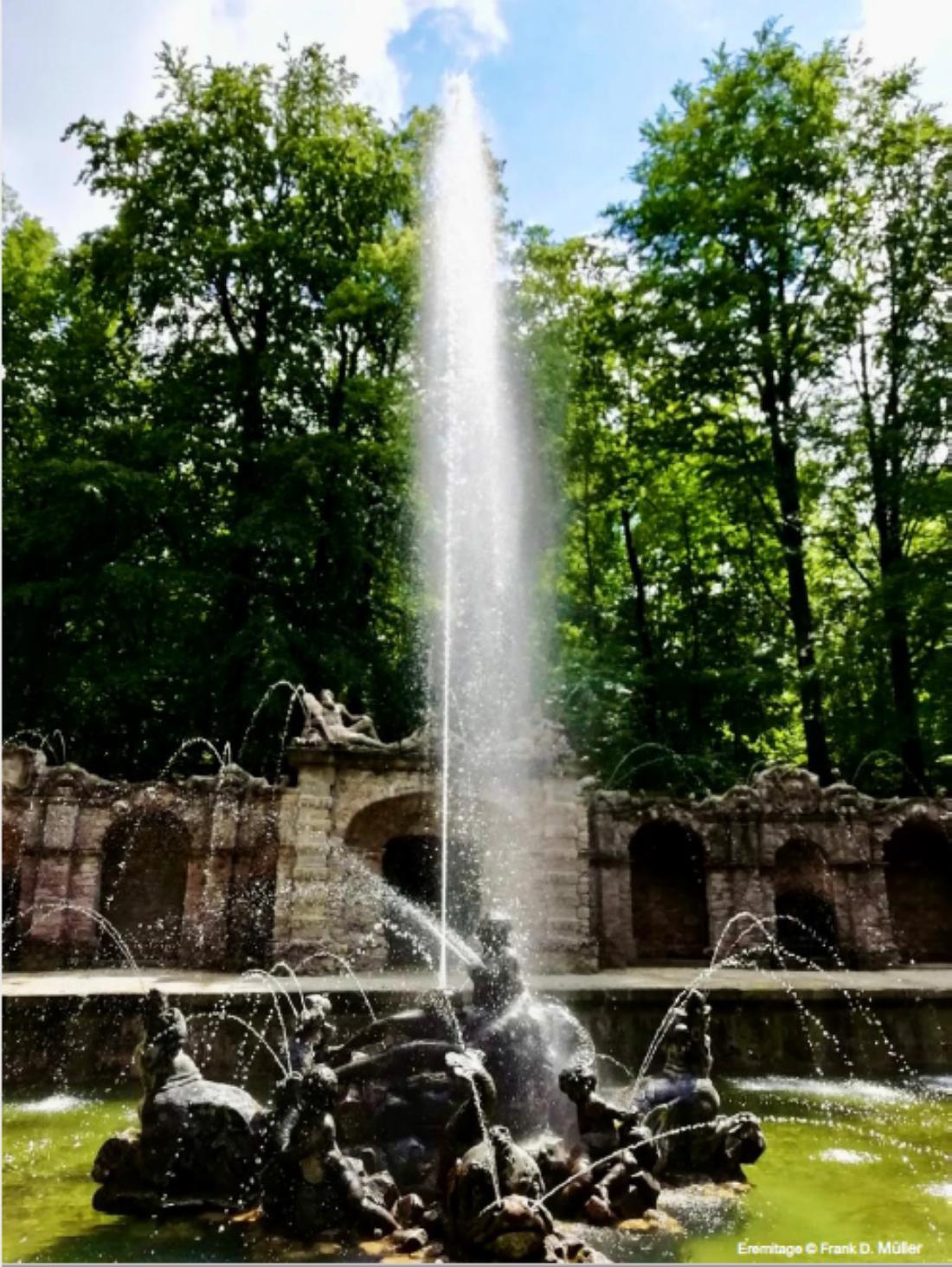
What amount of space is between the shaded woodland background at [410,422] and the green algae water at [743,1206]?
10320 mm

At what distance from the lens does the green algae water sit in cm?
468

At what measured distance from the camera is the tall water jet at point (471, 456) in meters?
19.4

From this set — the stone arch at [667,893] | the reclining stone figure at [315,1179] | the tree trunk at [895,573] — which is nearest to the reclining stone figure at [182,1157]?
the reclining stone figure at [315,1179]

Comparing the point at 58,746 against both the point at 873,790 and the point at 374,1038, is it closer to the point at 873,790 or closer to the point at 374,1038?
the point at 374,1038

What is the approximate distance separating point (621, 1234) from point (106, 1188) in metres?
2.74

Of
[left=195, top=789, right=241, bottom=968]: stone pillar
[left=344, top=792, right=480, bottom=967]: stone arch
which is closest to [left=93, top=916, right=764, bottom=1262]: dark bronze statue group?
[left=344, top=792, right=480, bottom=967]: stone arch

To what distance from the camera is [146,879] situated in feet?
47.3

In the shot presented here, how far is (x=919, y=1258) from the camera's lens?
185 inches

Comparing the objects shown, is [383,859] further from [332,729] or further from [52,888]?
[52,888]

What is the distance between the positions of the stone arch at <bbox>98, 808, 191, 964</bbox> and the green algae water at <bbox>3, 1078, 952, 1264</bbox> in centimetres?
636

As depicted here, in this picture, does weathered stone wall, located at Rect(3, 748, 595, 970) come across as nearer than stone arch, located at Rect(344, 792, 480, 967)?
Yes

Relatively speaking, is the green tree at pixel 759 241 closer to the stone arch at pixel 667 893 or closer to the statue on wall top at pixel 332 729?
the stone arch at pixel 667 893

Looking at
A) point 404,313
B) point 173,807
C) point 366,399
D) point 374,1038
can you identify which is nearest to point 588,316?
point 404,313

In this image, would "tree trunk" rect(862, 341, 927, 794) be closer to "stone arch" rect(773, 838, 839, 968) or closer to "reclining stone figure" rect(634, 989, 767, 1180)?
"stone arch" rect(773, 838, 839, 968)
